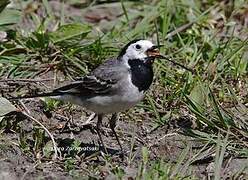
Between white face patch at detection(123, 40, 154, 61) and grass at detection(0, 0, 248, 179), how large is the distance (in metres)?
0.52

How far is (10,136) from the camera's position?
198 inches

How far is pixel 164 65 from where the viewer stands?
5.98 metres

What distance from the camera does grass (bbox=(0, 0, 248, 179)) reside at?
4.78 m

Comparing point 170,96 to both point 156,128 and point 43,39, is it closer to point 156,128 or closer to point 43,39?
point 156,128

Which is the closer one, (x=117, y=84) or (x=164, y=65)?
(x=117, y=84)

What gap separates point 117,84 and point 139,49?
27 centimetres

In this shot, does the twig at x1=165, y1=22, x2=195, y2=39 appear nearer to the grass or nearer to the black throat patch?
the grass

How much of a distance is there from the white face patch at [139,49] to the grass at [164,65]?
0.52 m

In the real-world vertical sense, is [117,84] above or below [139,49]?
below

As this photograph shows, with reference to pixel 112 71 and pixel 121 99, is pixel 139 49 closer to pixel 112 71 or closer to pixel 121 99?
pixel 112 71

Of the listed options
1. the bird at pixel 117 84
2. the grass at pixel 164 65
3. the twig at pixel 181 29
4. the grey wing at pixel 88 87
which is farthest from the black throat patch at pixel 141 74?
the twig at pixel 181 29

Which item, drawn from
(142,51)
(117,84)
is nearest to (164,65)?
(142,51)

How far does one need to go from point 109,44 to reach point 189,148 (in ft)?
5.38

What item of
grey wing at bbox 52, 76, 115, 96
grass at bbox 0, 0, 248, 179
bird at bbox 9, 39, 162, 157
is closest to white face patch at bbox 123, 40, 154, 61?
bird at bbox 9, 39, 162, 157
